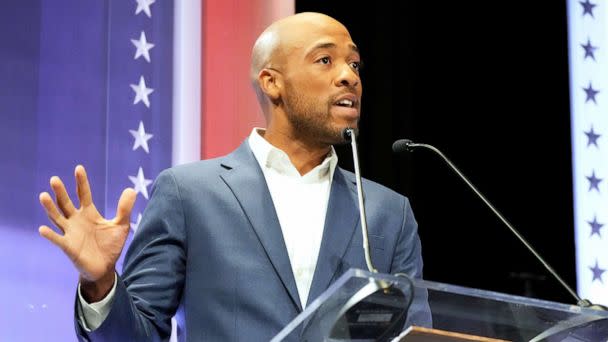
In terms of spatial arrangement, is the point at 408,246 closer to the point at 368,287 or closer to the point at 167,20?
the point at 368,287

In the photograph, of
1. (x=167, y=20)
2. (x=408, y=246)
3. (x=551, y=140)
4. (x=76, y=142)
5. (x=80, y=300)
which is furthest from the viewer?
(x=551, y=140)

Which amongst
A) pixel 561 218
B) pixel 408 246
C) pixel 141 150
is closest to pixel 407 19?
pixel 561 218

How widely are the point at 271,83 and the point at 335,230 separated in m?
0.54

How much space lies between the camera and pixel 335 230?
2617 millimetres

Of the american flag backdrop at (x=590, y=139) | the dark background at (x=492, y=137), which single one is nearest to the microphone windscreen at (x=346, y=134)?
the dark background at (x=492, y=137)

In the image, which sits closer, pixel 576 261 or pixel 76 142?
pixel 76 142

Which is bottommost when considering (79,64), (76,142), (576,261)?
(576,261)

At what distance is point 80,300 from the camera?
2.19 metres

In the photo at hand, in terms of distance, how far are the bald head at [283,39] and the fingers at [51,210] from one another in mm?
1004

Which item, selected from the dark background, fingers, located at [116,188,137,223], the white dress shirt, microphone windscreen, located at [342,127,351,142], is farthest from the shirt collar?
the dark background

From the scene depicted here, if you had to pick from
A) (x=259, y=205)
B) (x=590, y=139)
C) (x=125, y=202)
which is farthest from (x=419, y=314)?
(x=590, y=139)

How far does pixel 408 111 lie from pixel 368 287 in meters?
2.71

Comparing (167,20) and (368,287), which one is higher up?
(167,20)

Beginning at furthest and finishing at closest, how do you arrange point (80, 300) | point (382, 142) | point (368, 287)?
point (382, 142) < point (80, 300) < point (368, 287)
